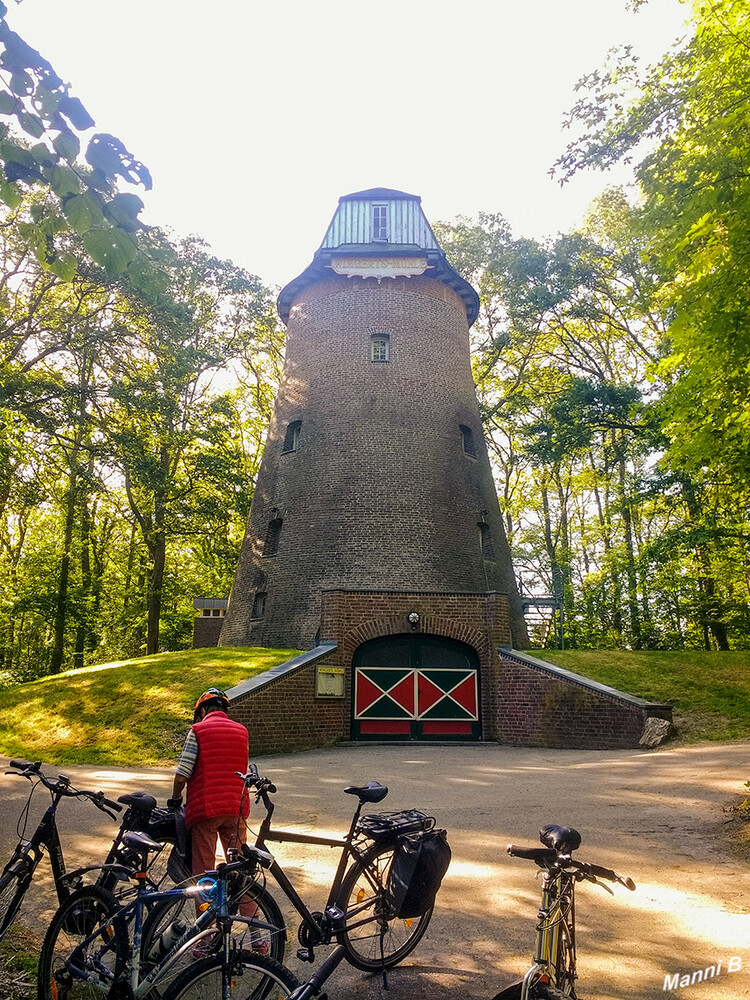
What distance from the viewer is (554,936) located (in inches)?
114

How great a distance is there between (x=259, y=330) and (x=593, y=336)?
1524 centimetres

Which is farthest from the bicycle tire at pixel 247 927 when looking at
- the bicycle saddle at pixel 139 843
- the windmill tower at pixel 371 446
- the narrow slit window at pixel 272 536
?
the narrow slit window at pixel 272 536

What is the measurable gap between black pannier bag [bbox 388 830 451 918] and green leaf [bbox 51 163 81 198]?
404 centimetres

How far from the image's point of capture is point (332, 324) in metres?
23.0

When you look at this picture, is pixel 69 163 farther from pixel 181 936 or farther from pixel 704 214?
pixel 704 214

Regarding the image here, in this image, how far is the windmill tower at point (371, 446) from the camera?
20.1 metres

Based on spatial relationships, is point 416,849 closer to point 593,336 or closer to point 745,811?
point 745,811

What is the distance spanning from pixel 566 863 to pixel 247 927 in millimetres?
1364

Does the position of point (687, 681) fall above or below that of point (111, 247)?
below

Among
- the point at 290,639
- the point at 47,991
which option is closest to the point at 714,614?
the point at 290,639

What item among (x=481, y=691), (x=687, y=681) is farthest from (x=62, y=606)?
(x=687, y=681)

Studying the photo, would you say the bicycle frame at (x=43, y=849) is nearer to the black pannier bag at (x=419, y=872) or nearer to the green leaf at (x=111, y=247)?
the black pannier bag at (x=419, y=872)

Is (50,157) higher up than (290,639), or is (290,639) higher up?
(50,157)

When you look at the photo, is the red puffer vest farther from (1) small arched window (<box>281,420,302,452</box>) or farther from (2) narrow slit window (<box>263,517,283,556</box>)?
(1) small arched window (<box>281,420,302,452</box>)
